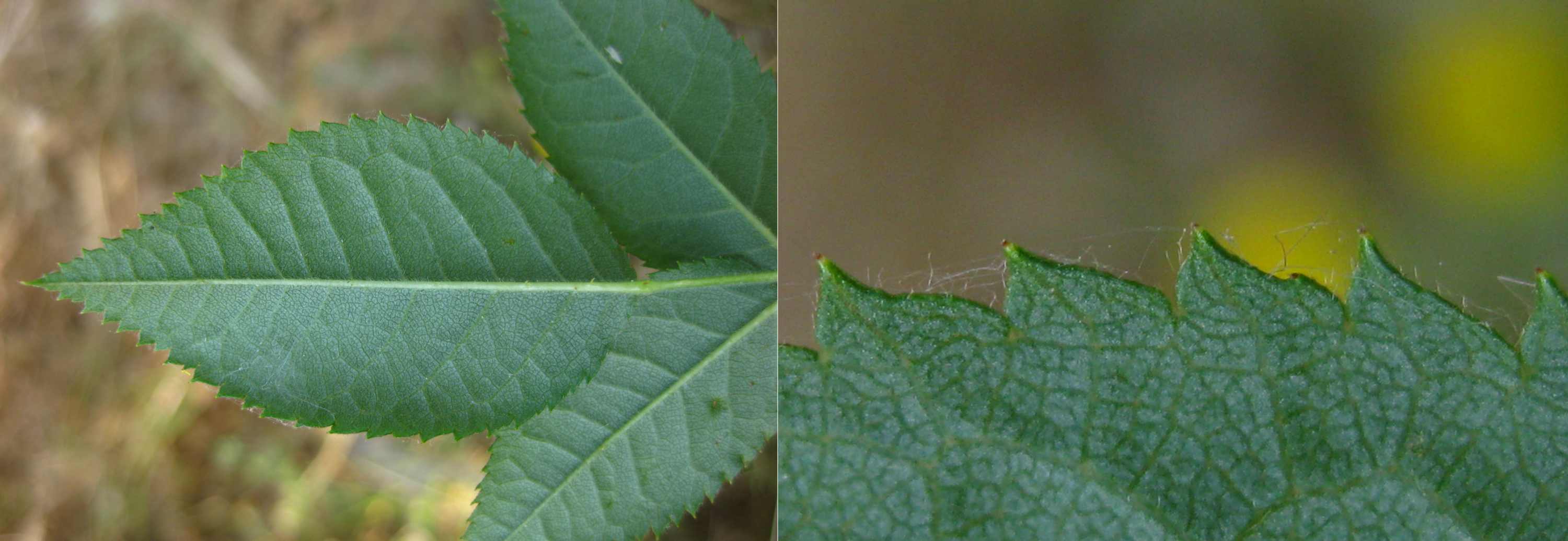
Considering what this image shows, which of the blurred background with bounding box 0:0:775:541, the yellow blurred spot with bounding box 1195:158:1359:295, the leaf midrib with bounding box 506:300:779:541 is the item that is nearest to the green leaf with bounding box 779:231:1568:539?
the yellow blurred spot with bounding box 1195:158:1359:295

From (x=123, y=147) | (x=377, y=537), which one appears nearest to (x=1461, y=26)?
(x=377, y=537)

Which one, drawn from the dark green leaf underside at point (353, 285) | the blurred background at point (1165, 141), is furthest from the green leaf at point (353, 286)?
the blurred background at point (1165, 141)

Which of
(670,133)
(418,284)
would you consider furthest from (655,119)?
(418,284)

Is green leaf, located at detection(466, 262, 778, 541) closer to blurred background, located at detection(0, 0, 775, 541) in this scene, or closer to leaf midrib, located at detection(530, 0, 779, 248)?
leaf midrib, located at detection(530, 0, 779, 248)

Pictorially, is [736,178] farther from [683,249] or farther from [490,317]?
[490,317]

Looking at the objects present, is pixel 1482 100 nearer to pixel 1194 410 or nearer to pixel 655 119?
pixel 1194 410

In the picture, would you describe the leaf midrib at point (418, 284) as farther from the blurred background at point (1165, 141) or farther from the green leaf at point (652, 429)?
the blurred background at point (1165, 141)
